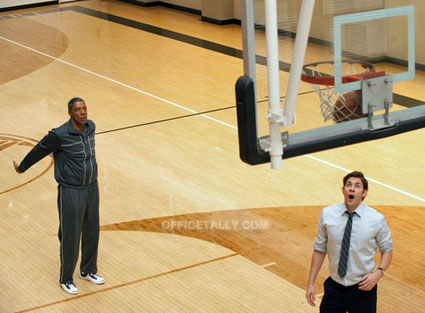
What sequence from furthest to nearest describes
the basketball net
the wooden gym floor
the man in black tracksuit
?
the wooden gym floor < the man in black tracksuit < the basketball net

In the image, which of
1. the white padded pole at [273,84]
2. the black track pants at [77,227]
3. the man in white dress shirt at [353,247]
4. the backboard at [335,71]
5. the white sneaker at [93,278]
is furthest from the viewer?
the white sneaker at [93,278]

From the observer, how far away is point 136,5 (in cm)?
2166

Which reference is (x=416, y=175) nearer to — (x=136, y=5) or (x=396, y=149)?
(x=396, y=149)

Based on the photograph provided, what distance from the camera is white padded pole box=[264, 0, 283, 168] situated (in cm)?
475

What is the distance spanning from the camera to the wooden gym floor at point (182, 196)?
747 centimetres

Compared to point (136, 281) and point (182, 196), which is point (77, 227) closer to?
point (136, 281)

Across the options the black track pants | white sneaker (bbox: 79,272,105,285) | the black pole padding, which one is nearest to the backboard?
the black pole padding

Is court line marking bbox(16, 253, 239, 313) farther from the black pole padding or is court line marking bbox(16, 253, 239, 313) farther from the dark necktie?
the black pole padding

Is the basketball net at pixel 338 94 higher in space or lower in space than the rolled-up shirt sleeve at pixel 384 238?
higher

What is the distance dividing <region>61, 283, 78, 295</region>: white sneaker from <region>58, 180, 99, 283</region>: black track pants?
0.04 m

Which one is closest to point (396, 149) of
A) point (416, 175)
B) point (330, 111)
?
point (416, 175)

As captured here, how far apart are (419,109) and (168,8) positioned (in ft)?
53.7

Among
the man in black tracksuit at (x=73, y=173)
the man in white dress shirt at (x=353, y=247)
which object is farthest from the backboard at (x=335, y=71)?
the man in black tracksuit at (x=73, y=173)

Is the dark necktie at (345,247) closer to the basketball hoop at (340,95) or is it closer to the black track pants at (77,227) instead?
Answer: the basketball hoop at (340,95)
